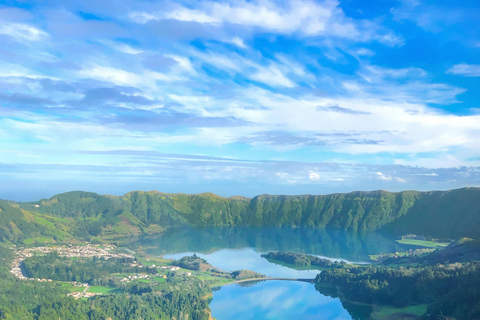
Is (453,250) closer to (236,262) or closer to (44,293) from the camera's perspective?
(236,262)

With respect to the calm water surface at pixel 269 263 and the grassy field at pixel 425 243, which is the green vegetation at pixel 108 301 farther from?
the grassy field at pixel 425 243

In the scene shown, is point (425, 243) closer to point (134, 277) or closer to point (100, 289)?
point (134, 277)

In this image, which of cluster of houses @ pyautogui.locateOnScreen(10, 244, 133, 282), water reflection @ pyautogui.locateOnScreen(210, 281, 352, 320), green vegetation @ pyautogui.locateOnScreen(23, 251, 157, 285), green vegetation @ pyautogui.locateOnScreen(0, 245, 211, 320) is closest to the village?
cluster of houses @ pyautogui.locateOnScreen(10, 244, 133, 282)

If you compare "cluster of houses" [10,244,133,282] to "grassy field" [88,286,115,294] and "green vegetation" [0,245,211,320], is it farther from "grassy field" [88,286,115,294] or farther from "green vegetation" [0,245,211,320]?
"grassy field" [88,286,115,294]

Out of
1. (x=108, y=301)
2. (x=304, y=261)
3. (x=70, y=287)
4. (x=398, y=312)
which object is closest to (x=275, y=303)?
(x=398, y=312)

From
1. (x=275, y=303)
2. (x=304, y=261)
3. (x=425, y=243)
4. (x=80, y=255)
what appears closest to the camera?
(x=275, y=303)
